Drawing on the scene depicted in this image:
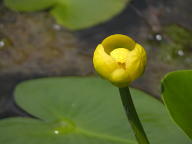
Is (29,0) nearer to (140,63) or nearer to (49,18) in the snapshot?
(49,18)

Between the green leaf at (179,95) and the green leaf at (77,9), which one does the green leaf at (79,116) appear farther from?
the green leaf at (77,9)

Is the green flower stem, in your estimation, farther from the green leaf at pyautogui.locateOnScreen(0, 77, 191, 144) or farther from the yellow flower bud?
the green leaf at pyautogui.locateOnScreen(0, 77, 191, 144)

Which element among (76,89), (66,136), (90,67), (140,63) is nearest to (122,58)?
(140,63)

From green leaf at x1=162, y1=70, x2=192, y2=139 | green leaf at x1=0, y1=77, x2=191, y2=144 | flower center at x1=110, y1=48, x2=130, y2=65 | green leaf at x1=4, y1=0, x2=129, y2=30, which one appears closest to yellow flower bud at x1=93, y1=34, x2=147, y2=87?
flower center at x1=110, y1=48, x2=130, y2=65

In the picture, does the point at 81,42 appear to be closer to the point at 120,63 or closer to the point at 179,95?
the point at 179,95

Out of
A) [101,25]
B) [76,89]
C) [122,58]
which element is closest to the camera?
[122,58]

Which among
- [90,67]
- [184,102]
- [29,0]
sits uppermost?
[184,102]

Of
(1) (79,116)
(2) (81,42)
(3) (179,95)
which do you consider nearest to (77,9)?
(2) (81,42)
